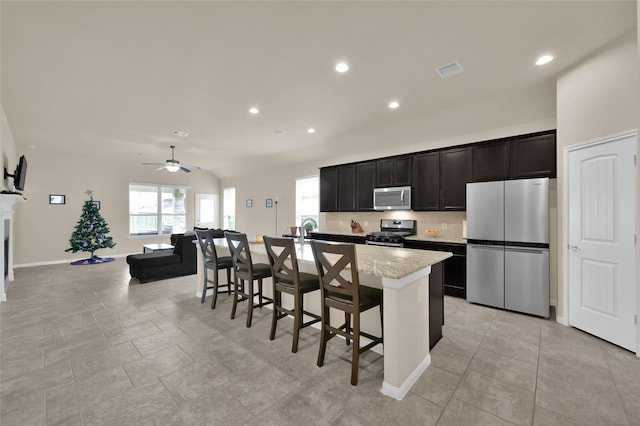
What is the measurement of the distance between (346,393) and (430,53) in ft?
10.1

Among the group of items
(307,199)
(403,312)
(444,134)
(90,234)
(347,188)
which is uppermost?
(444,134)

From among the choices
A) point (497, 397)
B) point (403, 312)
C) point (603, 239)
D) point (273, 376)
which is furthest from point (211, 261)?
point (603, 239)

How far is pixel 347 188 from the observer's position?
20.0 ft

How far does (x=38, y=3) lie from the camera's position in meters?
2.12

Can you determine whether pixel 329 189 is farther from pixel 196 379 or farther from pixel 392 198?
pixel 196 379

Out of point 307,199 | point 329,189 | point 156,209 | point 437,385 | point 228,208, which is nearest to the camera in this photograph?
point 437,385

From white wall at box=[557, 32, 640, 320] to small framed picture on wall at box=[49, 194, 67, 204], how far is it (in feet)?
34.0

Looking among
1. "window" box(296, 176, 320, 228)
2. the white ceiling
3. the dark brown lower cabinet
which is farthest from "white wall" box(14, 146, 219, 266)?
the dark brown lower cabinet

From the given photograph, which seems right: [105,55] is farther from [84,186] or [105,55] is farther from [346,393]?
[84,186]

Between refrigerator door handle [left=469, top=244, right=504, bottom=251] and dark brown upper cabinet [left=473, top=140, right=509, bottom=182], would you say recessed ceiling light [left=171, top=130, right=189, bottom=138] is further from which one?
refrigerator door handle [left=469, top=244, right=504, bottom=251]

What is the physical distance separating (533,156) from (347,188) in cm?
323

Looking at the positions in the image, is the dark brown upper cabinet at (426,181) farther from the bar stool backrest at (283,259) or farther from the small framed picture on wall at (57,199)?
the small framed picture on wall at (57,199)

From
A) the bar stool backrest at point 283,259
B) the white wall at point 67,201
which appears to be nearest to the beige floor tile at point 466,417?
the bar stool backrest at point 283,259

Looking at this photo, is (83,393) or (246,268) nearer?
(83,393)
